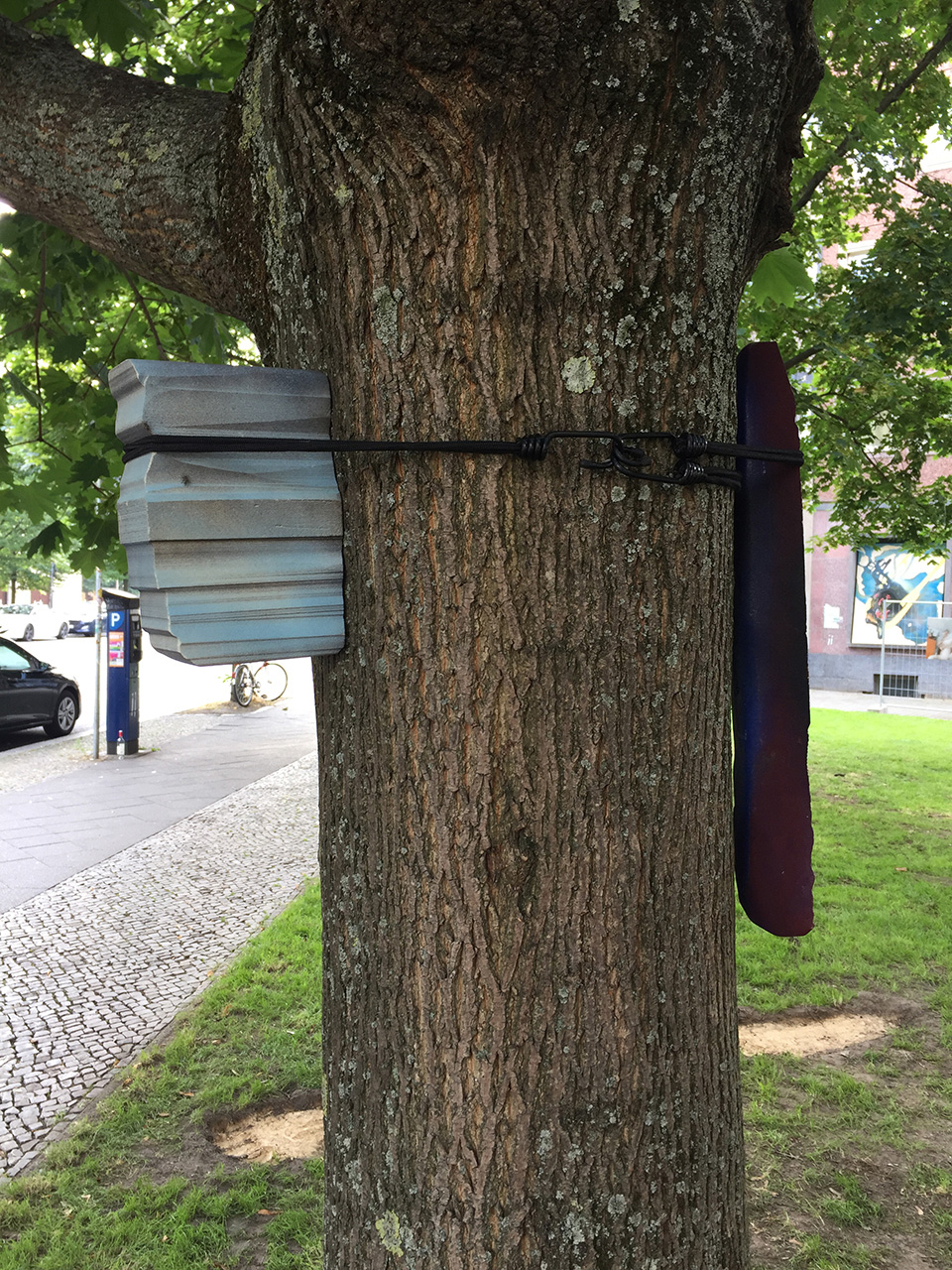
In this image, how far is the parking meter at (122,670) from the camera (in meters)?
11.0

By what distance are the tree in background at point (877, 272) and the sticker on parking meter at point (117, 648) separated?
7502 mm

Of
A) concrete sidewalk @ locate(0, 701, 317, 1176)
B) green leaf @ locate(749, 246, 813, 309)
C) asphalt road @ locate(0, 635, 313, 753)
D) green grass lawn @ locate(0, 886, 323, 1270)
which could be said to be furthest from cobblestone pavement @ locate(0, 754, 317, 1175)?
asphalt road @ locate(0, 635, 313, 753)

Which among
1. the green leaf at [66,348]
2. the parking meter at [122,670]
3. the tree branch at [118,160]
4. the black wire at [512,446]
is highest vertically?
the green leaf at [66,348]

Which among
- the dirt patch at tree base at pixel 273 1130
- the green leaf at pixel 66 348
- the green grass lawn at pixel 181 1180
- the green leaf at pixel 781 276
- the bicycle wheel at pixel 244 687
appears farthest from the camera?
the bicycle wheel at pixel 244 687

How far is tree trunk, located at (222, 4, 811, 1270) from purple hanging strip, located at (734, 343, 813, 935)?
22cm

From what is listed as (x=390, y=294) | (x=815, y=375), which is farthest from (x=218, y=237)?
(x=815, y=375)

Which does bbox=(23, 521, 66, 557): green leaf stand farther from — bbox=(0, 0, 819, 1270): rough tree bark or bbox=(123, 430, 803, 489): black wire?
bbox=(0, 0, 819, 1270): rough tree bark

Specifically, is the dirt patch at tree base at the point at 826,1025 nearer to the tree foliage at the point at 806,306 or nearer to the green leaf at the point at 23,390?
the tree foliage at the point at 806,306

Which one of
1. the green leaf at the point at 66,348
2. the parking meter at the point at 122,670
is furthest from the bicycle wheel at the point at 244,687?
the green leaf at the point at 66,348

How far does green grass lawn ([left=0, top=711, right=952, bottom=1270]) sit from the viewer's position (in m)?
2.74

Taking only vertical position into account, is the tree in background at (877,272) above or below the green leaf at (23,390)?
above

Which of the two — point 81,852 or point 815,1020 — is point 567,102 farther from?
point 81,852

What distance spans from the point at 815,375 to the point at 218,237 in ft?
23.2

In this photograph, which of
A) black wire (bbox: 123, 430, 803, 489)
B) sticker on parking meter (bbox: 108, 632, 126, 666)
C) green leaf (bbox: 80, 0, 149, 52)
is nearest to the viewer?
black wire (bbox: 123, 430, 803, 489)
